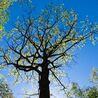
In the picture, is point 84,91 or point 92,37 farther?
point 84,91

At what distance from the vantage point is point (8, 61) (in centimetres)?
2264

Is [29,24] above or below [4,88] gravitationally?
above

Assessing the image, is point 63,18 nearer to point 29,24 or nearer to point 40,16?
point 40,16

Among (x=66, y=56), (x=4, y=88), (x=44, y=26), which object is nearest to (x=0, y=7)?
(x=44, y=26)

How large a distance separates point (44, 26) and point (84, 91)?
23.2 m

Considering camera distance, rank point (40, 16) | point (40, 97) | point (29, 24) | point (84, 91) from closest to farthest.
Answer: point (40, 97), point (29, 24), point (40, 16), point (84, 91)

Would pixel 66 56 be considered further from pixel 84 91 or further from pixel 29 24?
pixel 84 91

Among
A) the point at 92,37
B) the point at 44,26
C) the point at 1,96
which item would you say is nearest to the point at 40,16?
the point at 44,26

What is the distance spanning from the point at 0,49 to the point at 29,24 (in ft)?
10.7

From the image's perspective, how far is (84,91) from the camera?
4653 centimetres

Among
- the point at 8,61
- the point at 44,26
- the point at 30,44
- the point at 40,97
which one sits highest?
the point at 44,26

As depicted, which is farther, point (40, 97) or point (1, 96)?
point (1, 96)

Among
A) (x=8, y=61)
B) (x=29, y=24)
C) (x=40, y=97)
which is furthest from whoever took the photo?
(x=29, y=24)

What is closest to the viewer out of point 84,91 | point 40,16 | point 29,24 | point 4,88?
point 29,24
